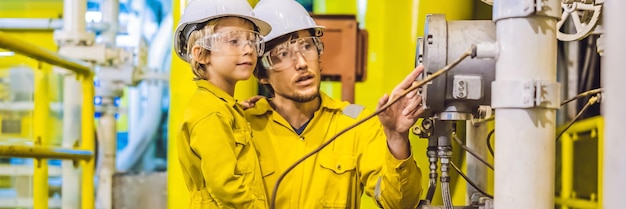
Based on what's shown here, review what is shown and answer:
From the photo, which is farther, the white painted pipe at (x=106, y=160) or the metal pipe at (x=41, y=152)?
the white painted pipe at (x=106, y=160)

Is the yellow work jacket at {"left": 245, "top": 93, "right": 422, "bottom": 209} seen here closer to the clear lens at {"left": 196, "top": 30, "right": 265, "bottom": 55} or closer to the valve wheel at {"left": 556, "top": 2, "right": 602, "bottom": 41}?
the clear lens at {"left": 196, "top": 30, "right": 265, "bottom": 55}

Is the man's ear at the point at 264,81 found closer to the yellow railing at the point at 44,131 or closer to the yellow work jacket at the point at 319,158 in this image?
the yellow work jacket at the point at 319,158

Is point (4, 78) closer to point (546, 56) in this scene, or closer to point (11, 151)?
point (11, 151)

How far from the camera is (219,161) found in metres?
1.46

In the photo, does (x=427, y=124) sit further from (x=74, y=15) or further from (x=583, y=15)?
(x=74, y=15)

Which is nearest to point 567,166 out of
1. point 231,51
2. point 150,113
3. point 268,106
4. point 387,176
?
point 387,176

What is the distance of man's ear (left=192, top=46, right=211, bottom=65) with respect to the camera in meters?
1.57

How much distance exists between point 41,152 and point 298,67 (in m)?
0.82

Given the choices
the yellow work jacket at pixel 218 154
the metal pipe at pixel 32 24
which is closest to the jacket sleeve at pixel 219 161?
the yellow work jacket at pixel 218 154

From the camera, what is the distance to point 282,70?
1655mm

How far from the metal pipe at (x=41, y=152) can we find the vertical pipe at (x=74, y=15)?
0.81m


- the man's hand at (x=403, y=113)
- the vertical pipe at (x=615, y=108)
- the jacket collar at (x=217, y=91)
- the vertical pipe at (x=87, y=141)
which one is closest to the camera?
the vertical pipe at (x=615, y=108)

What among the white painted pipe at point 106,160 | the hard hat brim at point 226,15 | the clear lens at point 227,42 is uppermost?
the hard hat brim at point 226,15

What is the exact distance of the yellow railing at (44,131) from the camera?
193 centimetres
